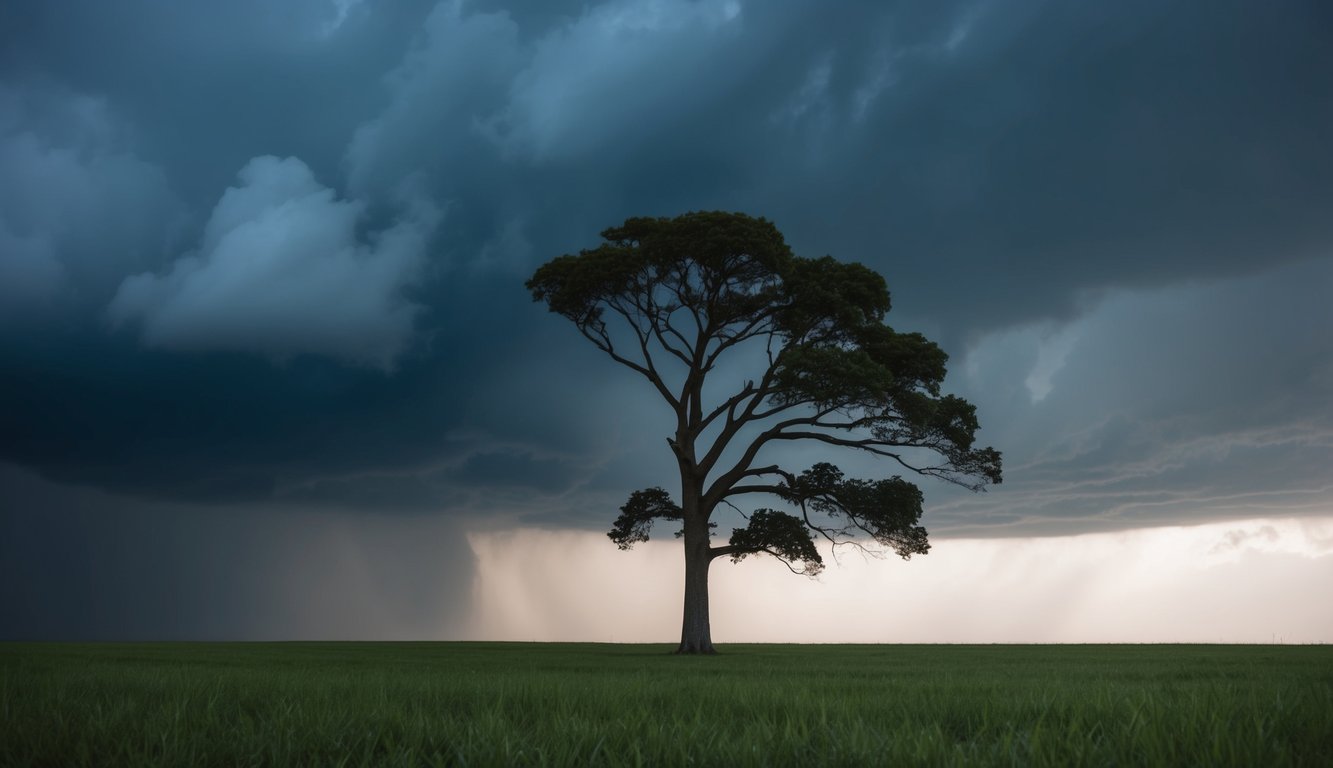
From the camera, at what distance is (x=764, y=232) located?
34875 mm

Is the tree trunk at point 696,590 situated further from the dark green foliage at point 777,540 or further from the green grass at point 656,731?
the green grass at point 656,731

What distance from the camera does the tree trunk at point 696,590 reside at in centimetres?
3444

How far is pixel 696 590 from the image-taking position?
34938 millimetres

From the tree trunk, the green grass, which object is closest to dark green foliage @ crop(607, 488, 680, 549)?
the tree trunk

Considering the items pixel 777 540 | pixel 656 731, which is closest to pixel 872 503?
pixel 777 540

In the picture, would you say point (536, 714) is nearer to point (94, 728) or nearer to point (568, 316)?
point (94, 728)

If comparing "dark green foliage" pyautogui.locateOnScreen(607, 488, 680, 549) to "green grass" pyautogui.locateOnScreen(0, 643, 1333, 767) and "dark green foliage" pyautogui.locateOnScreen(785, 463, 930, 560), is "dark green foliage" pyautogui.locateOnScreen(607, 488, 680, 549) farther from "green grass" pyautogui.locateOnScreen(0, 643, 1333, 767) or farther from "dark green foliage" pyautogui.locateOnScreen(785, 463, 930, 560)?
"green grass" pyautogui.locateOnScreen(0, 643, 1333, 767)

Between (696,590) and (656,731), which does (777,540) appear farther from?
(656,731)

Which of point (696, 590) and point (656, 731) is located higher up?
point (696, 590)

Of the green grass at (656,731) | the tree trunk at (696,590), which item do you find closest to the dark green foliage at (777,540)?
the tree trunk at (696,590)

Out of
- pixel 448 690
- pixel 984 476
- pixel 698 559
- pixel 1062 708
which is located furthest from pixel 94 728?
pixel 984 476

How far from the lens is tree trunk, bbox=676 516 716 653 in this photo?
34.4 meters

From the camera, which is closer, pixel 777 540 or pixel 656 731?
pixel 656 731

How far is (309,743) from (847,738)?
2808 mm
